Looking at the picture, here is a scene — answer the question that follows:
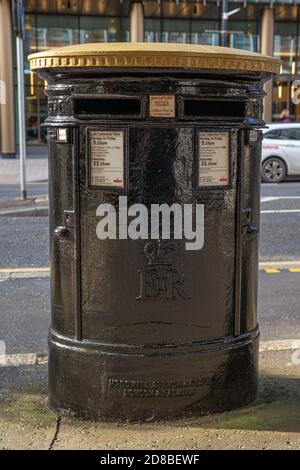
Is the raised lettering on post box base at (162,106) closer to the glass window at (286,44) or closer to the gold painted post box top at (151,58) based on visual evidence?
the gold painted post box top at (151,58)

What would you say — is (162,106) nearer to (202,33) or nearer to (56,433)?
(56,433)

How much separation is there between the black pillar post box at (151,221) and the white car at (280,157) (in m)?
12.9

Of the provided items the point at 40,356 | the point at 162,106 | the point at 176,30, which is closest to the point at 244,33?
the point at 176,30

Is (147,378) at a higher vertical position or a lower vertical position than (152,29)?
lower

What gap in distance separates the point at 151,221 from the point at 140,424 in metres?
1.02

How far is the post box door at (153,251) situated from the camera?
3088 mm

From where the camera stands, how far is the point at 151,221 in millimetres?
Result: 3137

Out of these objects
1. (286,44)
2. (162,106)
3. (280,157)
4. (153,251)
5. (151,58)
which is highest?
(286,44)

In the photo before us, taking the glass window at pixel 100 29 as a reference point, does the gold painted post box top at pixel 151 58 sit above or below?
below

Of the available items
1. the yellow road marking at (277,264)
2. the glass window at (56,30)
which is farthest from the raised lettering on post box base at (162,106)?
the glass window at (56,30)

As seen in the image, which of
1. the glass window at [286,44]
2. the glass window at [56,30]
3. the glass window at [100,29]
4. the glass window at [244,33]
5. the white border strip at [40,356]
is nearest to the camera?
the white border strip at [40,356]

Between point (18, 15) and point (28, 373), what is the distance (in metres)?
9.27

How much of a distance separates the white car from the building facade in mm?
9185

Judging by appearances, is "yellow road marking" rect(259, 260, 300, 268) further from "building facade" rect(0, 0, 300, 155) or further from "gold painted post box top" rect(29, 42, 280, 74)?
"building facade" rect(0, 0, 300, 155)
